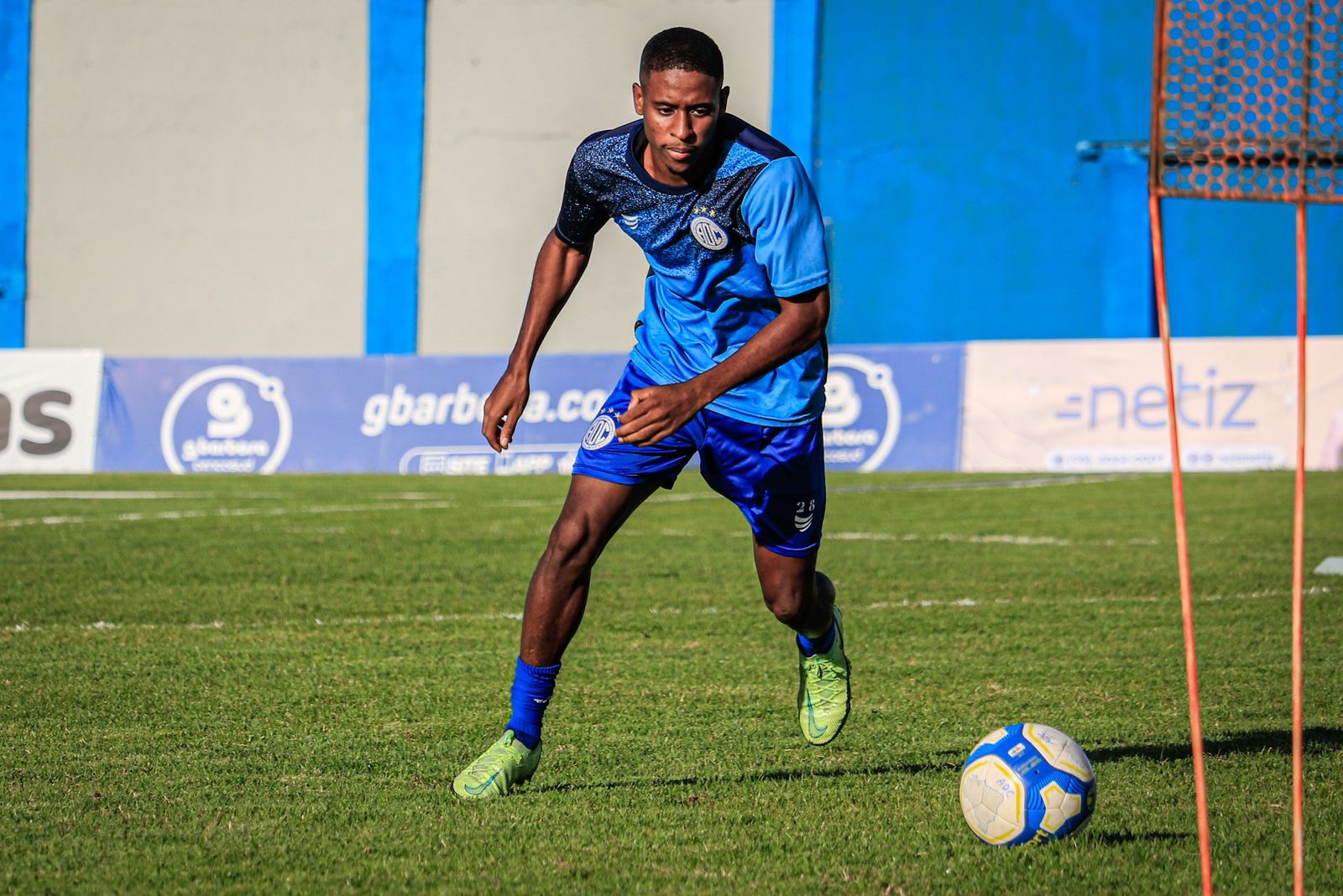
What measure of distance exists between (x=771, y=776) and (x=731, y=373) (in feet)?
4.20

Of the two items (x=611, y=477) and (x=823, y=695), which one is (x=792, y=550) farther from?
(x=611, y=477)

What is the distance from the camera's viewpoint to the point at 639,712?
5.34 metres

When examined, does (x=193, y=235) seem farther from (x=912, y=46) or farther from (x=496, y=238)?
(x=912, y=46)

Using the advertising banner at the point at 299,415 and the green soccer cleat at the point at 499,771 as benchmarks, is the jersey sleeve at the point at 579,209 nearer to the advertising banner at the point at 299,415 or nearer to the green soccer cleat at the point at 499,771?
the green soccer cleat at the point at 499,771

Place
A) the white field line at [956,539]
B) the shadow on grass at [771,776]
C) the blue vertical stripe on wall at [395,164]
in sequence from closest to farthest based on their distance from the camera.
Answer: the shadow on grass at [771,776] → the white field line at [956,539] → the blue vertical stripe on wall at [395,164]

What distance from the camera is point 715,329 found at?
4.59 metres

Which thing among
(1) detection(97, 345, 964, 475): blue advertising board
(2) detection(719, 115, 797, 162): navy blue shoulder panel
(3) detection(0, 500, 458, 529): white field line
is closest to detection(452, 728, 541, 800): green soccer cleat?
(2) detection(719, 115, 797, 162): navy blue shoulder panel

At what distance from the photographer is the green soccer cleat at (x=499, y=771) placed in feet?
13.6

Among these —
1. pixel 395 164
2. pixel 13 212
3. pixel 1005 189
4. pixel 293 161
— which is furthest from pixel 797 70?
pixel 13 212

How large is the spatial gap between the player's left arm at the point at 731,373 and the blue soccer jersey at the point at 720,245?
0.06 meters

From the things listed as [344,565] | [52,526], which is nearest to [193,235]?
[52,526]

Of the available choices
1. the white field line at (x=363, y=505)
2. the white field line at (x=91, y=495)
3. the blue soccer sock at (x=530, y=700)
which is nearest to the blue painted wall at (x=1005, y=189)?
the white field line at (x=363, y=505)

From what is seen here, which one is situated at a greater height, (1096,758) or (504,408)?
(504,408)

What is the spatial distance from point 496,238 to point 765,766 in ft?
67.8
